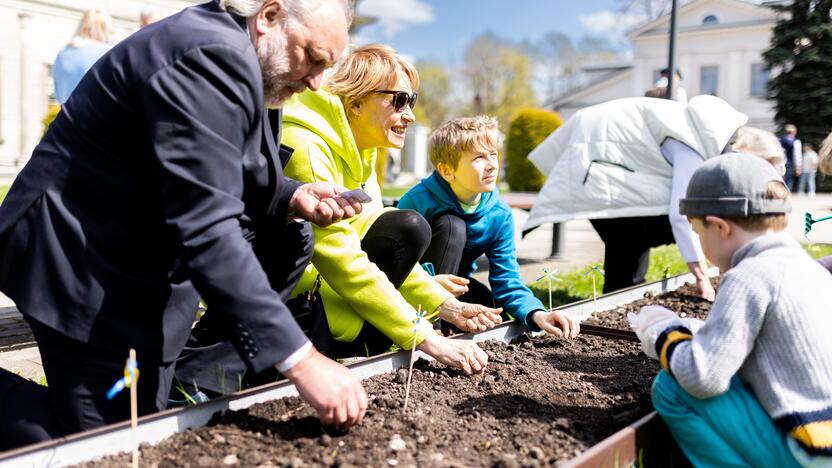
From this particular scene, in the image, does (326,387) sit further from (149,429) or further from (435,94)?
(435,94)

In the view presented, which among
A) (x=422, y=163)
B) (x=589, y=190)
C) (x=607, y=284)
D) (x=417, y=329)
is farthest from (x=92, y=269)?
(x=422, y=163)

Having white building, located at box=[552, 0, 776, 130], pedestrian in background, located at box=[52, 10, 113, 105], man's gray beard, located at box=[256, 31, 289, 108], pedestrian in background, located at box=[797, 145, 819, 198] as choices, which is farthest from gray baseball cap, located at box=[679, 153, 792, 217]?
white building, located at box=[552, 0, 776, 130]

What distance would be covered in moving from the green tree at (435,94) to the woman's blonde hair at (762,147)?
53.3 m

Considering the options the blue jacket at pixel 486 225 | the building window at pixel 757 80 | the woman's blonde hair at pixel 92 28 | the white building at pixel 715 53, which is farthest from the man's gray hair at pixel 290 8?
the building window at pixel 757 80

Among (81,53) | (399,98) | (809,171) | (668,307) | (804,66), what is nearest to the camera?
(399,98)

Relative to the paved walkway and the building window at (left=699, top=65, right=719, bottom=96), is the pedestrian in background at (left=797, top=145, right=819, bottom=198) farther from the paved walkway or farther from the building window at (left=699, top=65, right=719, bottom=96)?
the building window at (left=699, top=65, right=719, bottom=96)

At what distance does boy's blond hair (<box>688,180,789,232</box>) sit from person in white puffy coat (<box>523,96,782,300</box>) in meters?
2.21

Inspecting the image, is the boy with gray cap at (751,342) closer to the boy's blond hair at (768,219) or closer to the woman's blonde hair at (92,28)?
the boy's blond hair at (768,219)

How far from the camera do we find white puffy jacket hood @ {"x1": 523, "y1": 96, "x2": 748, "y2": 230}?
4.50 m

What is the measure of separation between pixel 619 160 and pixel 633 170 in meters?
0.11

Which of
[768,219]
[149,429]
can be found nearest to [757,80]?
[768,219]

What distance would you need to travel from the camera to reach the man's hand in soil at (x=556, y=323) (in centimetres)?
316

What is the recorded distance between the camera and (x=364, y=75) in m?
3.05

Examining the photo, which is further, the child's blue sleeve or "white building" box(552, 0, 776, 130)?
"white building" box(552, 0, 776, 130)
